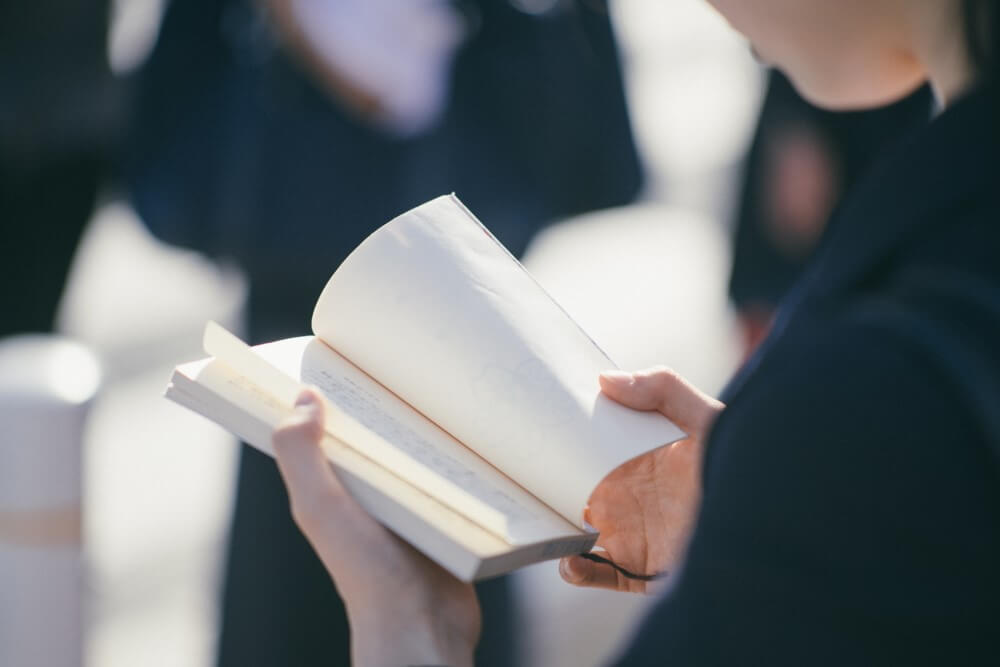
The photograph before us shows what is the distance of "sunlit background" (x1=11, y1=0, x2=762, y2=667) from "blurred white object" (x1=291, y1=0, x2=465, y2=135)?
24cm

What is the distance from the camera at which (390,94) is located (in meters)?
1.89

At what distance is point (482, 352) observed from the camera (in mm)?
914

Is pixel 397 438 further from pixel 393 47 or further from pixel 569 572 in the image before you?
pixel 393 47

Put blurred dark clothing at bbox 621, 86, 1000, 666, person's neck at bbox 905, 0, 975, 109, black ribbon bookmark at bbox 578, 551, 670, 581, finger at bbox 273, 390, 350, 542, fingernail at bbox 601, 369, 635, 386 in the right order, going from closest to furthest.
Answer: blurred dark clothing at bbox 621, 86, 1000, 666 → person's neck at bbox 905, 0, 975, 109 → finger at bbox 273, 390, 350, 542 → fingernail at bbox 601, 369, 635, 386 → black ribbon bookmark at bbox 578, 551, 670, 581

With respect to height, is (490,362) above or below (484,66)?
above

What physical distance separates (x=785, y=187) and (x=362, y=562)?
2.01m

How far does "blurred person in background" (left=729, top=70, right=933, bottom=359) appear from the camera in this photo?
2574mm

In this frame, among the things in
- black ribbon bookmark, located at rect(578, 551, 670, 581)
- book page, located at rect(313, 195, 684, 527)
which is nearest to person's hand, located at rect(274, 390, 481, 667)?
book page, located at rect(313, 195, 684, 527)

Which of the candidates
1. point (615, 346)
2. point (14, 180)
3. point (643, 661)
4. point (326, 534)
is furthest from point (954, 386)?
point (615, 346)

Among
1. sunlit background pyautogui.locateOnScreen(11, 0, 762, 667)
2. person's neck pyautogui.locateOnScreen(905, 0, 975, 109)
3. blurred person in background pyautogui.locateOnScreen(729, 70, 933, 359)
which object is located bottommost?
sunlit background pyautogui.locateOnScreen(11, 0, 762, 667)

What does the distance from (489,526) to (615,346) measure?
3.38 metres

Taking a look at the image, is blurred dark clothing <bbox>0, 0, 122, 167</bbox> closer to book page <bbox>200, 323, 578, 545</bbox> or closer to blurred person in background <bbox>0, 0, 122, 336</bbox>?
blurred person in background <bbox>0, 0, 122, 336</bbox>

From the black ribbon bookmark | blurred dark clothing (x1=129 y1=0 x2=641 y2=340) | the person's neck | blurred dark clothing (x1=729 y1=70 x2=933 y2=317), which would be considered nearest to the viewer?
the person's neck

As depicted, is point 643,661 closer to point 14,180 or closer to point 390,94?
point 390,94
